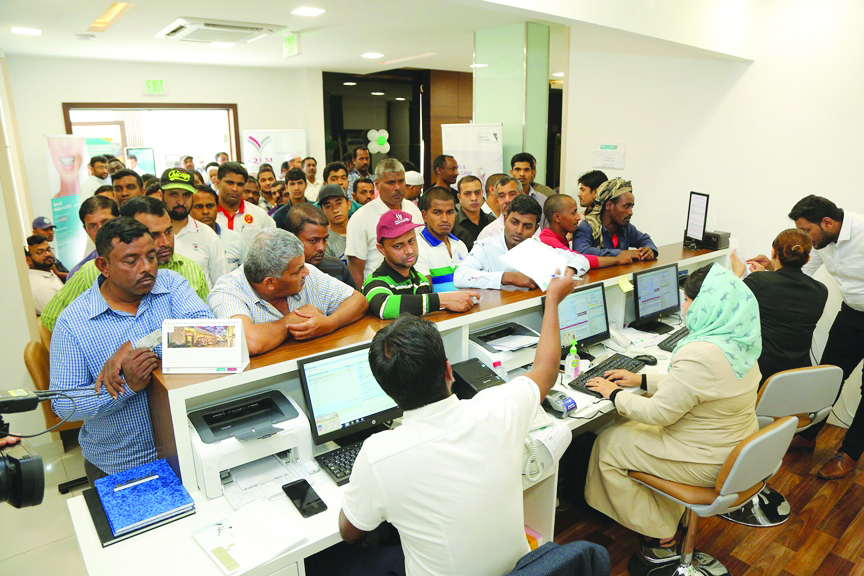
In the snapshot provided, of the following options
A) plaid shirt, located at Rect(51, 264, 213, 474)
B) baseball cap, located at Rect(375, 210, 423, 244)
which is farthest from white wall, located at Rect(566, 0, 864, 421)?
plaid shirt, located at Rect(51, 264, 213, 474)

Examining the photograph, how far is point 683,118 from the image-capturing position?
4.79 metres

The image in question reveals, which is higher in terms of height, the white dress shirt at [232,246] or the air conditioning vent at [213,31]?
the air conditioning vent at [213,31]

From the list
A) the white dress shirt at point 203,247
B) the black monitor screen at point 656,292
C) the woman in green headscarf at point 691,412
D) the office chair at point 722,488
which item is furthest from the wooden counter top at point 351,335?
the white dress shirt at point 203,247

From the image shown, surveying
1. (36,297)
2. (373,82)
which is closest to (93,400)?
(36,297)

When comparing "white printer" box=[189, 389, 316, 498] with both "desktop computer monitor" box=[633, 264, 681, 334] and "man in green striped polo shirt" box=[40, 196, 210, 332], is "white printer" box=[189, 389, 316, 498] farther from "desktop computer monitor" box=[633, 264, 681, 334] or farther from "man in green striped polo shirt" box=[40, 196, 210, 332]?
"desktop computer monitor" box=[633, 264, 681, 334]

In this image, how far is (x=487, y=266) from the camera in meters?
3.20

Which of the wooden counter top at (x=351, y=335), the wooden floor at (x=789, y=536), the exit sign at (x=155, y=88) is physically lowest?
the wooden floor at (x=789, y=536)

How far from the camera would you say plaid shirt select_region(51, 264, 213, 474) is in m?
1.96

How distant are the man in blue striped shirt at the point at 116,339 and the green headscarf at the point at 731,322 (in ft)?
6.39

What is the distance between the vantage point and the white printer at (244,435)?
71.7 inches

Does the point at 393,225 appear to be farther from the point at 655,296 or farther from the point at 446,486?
the point at 655,296

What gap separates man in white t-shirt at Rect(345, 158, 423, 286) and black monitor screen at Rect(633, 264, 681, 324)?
1637 mm

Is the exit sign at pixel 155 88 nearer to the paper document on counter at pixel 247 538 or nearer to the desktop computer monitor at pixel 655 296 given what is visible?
the desktop computer monitor at pixel 655 296

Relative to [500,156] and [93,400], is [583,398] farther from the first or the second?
[500,156]
